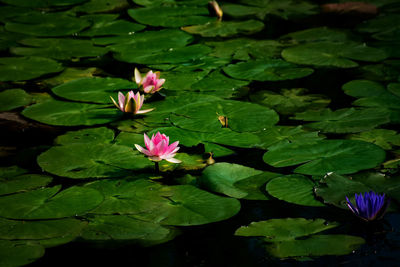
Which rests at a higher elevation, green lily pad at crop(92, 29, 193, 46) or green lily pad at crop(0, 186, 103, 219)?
green lily pad at crop(92, 29, 193, 46)

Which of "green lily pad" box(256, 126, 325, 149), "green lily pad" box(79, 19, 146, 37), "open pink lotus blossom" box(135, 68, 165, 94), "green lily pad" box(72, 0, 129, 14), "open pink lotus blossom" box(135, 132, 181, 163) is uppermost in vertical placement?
"green lily pad" box(72, 0, 129, 14)

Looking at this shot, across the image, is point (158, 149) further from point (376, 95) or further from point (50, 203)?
point (376, 95)

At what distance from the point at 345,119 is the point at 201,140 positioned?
0.76 metres

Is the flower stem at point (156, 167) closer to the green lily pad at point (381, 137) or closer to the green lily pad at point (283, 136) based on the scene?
the green lily pad at point (283, 136)

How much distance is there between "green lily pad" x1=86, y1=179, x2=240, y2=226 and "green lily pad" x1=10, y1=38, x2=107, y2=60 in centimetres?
180

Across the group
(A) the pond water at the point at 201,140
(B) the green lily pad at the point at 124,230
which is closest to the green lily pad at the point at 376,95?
(A) the pond water at the point at 201,140

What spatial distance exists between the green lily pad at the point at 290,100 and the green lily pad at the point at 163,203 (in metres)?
0.98

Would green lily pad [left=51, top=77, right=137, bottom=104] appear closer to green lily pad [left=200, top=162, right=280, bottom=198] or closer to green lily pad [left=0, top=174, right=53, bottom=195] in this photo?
green lily pad [left=0, top=174, right=53, bottom=195]

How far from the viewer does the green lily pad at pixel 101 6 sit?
16.3 ft

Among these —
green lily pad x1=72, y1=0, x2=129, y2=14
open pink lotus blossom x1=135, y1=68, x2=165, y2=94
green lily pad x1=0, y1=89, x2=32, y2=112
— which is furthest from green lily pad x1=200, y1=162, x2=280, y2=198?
green lily pad x1=72, y1=0, x2=129, y2=14

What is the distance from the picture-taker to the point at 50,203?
7.11 ft

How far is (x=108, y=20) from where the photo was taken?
15.2ft

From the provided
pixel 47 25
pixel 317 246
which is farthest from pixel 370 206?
pixel 47 25

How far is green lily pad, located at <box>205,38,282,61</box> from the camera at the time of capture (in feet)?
12.5
